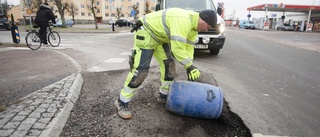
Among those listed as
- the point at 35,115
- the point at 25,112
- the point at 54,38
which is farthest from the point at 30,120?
the point at 54,38

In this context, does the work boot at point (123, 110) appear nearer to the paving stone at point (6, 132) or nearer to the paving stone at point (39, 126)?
the paving stone at point (39, 126)

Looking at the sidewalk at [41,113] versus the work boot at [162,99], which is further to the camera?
the work boot at [162,99]

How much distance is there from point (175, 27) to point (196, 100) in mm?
933

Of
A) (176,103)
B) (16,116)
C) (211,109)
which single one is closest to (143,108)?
(176,103)

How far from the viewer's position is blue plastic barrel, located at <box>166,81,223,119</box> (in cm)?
261

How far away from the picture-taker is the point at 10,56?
6656mm

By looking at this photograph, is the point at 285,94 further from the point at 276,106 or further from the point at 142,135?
the point at 142,135

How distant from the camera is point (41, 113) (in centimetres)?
270

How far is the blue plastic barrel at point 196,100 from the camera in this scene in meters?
2.61

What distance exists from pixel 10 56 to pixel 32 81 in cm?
335

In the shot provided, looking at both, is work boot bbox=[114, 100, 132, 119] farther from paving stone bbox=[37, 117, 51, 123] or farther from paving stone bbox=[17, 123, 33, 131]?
paving stone bbox=[17, 123, 33, 131]

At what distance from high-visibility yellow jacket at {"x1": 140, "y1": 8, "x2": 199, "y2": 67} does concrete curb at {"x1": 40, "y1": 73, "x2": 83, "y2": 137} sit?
5.16 feet

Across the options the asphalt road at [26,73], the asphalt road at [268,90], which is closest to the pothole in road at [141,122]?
the asphalt road at [268,90]

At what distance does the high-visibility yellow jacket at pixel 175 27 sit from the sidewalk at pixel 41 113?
5.26 ft
